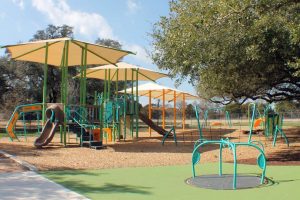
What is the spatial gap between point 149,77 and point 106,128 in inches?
228

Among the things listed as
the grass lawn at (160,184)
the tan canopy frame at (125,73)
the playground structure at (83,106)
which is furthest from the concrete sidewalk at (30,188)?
the tan canopy frame at (125,73)

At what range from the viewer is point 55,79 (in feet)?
138

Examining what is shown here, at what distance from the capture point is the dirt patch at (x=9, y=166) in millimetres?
9821

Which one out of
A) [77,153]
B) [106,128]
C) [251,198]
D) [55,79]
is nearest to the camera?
[251,198]

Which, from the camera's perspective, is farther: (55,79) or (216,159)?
(55,79)

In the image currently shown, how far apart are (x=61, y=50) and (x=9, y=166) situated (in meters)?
10.0

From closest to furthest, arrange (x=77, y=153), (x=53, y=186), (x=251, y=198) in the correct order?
(x=251, y=198), (x=53, y=186), (x=77, y=153)

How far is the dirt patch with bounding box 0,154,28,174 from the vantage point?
32.2 ft

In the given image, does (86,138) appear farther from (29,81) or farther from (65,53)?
(29,81)

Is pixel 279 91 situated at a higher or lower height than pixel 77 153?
higher

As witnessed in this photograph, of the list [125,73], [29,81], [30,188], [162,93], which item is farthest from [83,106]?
[29,81]

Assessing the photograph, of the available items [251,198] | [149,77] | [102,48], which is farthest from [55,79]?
[251,198]

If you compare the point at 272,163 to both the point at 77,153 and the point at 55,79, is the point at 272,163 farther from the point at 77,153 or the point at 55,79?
the point at 55,79

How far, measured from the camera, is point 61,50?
19578 mm
